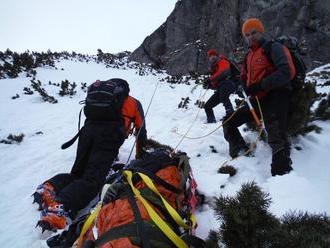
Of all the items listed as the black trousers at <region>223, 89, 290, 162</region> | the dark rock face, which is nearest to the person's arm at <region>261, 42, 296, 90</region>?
the black trousers at <region>223, 89, 290, 162</region>

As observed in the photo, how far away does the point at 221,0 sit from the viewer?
23.5 metres

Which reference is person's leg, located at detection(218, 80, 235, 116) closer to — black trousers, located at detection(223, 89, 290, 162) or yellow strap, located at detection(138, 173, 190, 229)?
black trousers, located at detection(223, 89, 290, 162)

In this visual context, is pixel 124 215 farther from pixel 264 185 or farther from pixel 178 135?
pixel 178 135

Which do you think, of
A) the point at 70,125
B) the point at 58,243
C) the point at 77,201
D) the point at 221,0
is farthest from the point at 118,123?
the point at 221,0

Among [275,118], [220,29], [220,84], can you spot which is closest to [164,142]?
[220,84]

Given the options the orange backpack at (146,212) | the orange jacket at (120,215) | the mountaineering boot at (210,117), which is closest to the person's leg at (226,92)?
the mountaineering boot at (210,117)

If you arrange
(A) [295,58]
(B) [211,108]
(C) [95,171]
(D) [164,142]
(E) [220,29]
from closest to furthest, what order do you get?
(C) [95,171], (A) [295,58], (D) [164,142], (B) [211,108], (E) [220,29]

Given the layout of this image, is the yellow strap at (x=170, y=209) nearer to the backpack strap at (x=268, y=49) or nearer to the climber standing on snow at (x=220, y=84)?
the backpack strap at (x=268, y=49)

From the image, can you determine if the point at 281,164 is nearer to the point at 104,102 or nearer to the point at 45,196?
the point at 104,102

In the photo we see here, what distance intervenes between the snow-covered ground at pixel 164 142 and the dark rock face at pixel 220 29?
11947 millimetres

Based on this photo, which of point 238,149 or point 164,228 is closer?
point 164,228

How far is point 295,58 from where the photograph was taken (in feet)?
15.0

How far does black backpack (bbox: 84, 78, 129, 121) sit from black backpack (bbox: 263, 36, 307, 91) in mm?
2407

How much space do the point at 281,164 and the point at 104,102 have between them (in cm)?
270
